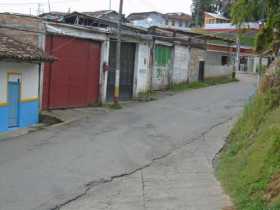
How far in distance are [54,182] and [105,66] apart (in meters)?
14.7

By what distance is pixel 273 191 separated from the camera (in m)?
7.44

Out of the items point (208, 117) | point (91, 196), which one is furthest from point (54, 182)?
point (208, 117)

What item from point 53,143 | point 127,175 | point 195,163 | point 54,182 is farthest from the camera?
point 53,143

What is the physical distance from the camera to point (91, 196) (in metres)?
9.58

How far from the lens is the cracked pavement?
359 inches

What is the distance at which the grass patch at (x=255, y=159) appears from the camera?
310 inches

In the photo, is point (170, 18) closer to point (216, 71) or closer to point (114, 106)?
point (216, 71)

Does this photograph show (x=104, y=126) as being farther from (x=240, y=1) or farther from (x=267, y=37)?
(x=240, y=1)

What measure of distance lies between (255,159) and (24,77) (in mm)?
11085

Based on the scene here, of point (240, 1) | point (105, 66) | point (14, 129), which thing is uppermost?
point (240, 1)

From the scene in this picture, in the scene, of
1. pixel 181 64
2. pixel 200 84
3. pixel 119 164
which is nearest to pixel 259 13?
pixel 119 164

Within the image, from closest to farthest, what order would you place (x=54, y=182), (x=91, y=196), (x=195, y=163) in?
(x=91, y=196)
(x=54, y=182)
(x=195, y=163)

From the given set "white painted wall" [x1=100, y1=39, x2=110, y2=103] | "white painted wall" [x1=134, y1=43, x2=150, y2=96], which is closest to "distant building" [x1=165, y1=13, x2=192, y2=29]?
"white painted wall" [x1=134, y1=43, x2=150, y2=96]

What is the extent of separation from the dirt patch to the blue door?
37.8 feet
